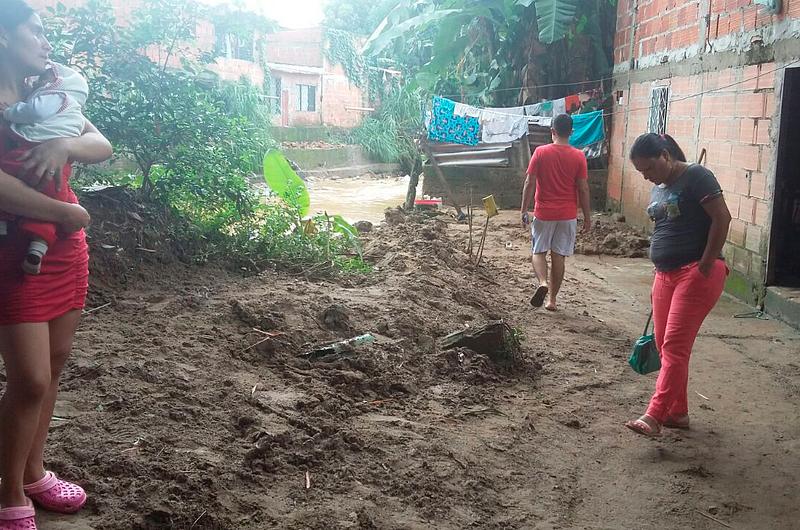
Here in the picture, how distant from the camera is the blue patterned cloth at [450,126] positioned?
47.0ft

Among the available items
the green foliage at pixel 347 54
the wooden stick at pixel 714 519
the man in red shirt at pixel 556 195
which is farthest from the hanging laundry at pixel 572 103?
the green foliage at pixel 347 54

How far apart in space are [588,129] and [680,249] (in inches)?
393

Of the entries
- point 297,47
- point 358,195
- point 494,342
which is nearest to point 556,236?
point 494,342

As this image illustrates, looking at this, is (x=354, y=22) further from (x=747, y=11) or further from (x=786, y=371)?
(x=786, y=371)

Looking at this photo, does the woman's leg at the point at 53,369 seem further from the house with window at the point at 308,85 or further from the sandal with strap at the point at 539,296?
the house with window at the point at 308,85

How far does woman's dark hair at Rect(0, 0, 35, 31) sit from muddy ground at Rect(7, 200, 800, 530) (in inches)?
65.8

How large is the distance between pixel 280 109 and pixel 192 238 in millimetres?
20986

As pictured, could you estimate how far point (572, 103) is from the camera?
13.6 m

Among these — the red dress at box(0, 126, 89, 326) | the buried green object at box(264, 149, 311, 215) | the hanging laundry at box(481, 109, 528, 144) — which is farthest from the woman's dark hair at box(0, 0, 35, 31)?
the hanging laundry at box(481, 109, 528, 144)

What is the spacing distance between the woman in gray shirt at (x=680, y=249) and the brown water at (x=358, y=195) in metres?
9.53

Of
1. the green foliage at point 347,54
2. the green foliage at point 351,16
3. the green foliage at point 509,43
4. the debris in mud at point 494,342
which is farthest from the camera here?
the green foliage at point 351,16

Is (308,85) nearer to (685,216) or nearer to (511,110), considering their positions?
(511,110)

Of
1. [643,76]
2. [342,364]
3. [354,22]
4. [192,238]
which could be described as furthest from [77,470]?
[354,22]

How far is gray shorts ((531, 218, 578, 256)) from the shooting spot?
650 cm
